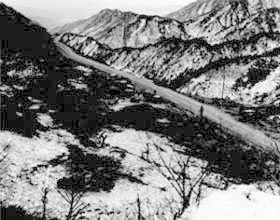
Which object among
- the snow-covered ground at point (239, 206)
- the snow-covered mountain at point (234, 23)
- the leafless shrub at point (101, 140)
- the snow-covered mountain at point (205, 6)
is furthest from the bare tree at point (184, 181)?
the snow-covered mountain at point (205, 6)

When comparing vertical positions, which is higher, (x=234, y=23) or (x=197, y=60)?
(x=234, y=23)

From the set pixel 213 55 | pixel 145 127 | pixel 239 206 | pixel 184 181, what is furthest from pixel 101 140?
pixel 213 55

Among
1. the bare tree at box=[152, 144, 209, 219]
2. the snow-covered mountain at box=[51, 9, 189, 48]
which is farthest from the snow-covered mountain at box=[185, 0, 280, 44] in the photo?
the bare tree at box=[152, 144, 209, 219]

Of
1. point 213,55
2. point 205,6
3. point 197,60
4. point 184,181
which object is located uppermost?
point 184,181

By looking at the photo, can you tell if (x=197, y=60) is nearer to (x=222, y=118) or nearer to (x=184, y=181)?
(x=222, y=118)

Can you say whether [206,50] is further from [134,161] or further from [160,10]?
[160,10]

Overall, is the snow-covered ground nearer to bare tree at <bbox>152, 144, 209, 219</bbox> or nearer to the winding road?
bare tree at <bbox>152, 144, 209, 219</bbox>

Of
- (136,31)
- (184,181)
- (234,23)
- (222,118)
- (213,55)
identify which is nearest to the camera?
(184,181)

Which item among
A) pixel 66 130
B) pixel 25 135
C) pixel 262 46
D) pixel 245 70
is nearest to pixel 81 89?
pixel 66 130
